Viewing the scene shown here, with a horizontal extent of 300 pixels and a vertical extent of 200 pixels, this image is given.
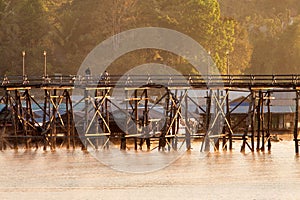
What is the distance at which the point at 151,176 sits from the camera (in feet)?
206

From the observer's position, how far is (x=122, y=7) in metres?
134

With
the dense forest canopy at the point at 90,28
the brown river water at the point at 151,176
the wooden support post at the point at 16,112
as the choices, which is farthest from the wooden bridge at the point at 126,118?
the dense forest canopy at the point at 90,28

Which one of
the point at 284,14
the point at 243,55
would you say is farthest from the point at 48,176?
the point at 284,14

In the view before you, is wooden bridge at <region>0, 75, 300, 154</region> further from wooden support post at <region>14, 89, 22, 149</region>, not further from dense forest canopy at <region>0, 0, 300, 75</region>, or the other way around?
dense forest canopy at <region>0, 0, 300, 75</region>

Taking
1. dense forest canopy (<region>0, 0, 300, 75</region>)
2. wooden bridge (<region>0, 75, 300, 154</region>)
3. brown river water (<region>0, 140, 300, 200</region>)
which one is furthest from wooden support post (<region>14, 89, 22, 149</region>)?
dense forest canopy (<region>0, 0, 300, 75</region>)

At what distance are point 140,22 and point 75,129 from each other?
49916 millimetres

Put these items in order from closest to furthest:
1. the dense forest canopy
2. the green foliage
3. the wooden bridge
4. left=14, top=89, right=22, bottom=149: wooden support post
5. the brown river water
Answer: the brown river water
the wooden bridge
left=14, top=89, right=22, bottom=149: wooden support post
the dense forest canopy
the green foliage

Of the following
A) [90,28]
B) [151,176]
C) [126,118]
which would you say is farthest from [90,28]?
[151,176]

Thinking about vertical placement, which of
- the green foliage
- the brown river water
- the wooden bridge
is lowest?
the brown river water

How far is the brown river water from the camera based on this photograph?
5556 centimetres

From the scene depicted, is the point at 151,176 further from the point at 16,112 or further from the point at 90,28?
the point at 90,28

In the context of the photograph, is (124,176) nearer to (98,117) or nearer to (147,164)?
(147,164)

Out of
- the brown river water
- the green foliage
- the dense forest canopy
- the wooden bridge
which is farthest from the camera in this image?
the green foliage

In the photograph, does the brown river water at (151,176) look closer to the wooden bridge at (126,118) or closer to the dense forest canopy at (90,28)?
the wooden bridge at (126,118)
